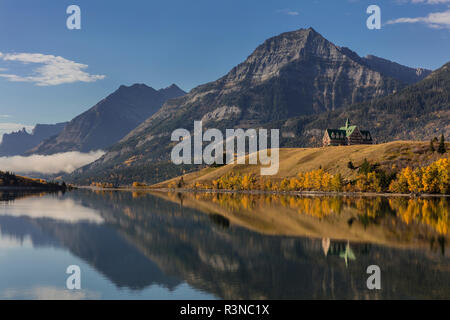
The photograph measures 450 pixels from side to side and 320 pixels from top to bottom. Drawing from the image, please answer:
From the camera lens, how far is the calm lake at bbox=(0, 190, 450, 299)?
42.6 m

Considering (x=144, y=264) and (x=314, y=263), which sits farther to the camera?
(x=144, y=264)

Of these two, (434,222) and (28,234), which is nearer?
(28,234)

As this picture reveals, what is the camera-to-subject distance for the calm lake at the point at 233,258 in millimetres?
42625

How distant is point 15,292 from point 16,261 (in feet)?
57.3

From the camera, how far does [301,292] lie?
4141 centimetres

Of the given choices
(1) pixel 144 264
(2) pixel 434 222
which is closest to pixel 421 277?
(1) pixel 144 264

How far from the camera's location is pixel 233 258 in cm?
5934
